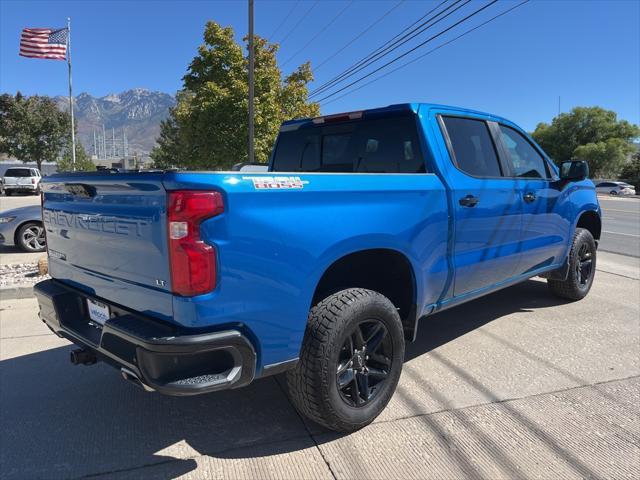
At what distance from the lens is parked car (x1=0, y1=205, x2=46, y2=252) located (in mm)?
9117

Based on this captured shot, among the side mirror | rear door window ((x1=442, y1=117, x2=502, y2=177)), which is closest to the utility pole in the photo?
the side mirror

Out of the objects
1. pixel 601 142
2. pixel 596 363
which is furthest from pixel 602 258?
pixel 601 142

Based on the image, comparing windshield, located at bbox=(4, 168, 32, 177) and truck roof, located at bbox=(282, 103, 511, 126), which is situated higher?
truck roof, located at bbox=(282, 103, 511, 126)

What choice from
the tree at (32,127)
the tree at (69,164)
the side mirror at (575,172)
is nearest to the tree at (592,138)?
the tree at (69,164)

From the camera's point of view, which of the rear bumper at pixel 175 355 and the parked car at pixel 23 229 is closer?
the rear bumper at pixel 175 355

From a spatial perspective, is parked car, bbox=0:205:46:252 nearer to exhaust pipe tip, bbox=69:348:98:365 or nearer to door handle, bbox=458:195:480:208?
exhaust pipe tip, bbox=69:348:98:365

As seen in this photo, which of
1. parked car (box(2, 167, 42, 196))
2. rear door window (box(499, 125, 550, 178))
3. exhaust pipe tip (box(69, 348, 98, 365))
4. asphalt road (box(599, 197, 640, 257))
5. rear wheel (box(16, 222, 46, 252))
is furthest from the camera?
parked car (box(2, 167, 42, 196))

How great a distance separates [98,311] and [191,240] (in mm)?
1046

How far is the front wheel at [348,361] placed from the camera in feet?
8.54

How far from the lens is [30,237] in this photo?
30.7 feet

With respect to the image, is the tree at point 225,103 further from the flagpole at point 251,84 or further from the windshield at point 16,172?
the windshield at point 16,172

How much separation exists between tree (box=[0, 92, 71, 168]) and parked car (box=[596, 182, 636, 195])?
49683 mm

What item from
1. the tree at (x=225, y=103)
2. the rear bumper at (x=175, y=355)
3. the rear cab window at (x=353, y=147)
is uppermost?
the tree at (x=225, y=103)

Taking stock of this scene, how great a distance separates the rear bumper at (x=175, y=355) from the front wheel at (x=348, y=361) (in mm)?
403
